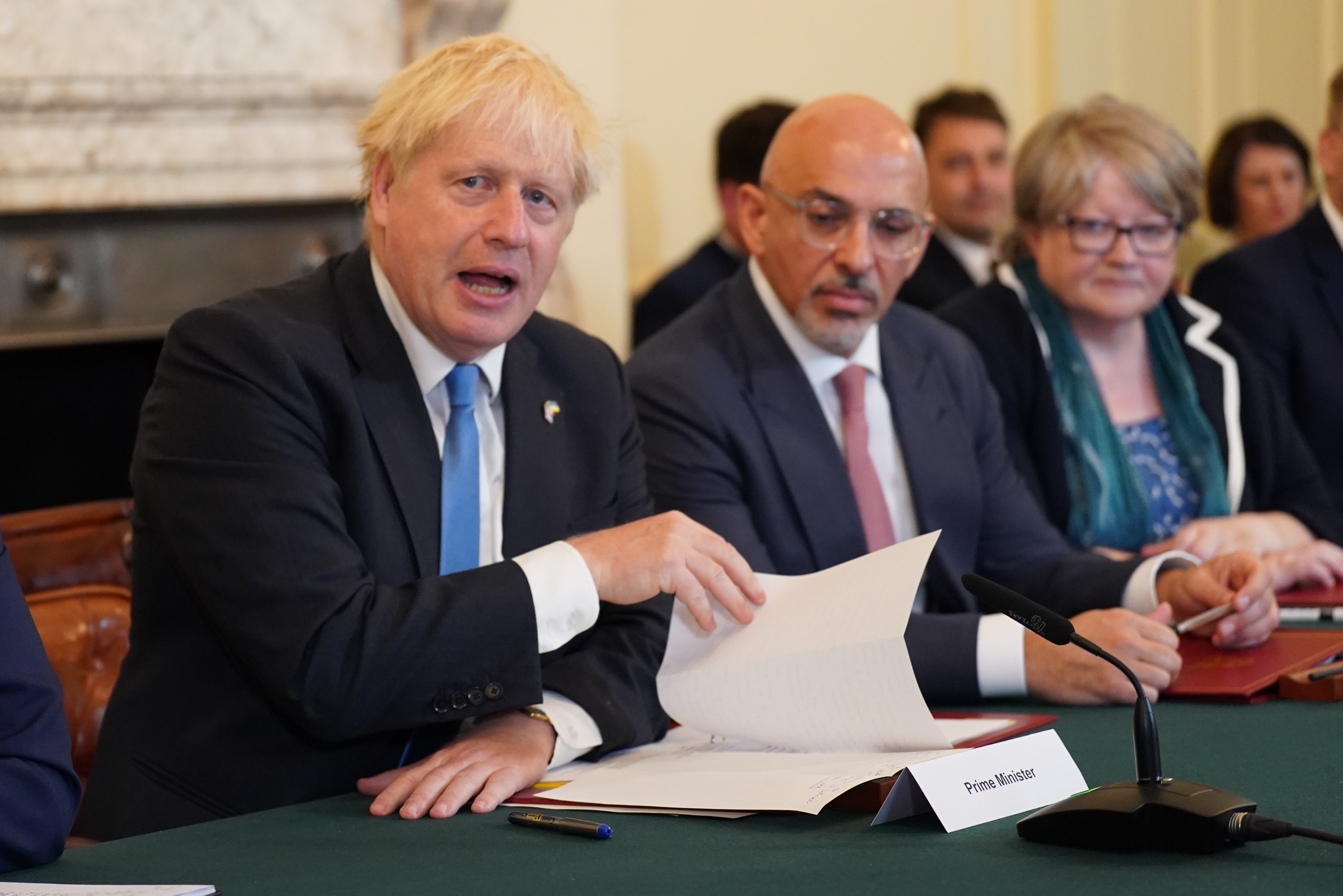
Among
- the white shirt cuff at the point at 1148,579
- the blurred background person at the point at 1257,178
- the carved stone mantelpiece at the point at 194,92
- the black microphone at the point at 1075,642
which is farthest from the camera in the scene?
the blurred background person at the point at 1257,178

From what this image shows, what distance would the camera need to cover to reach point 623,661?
6.19ft

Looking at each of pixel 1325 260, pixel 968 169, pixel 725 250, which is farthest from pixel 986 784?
pixel 968 169

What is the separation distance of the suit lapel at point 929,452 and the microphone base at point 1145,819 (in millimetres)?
1145

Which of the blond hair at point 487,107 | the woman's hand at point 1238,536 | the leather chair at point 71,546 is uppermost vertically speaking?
the blond hair at point 487,107

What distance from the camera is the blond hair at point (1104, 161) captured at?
2965 millimetres

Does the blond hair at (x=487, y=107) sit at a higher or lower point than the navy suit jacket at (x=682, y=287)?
higher

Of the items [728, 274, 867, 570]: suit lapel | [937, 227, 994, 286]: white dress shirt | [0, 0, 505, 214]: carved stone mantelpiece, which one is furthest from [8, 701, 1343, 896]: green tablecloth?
[937, 227, 994, 286]: white dress shirt

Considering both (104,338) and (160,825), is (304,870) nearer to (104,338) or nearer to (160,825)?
(160,825)

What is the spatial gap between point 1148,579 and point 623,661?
89 cm

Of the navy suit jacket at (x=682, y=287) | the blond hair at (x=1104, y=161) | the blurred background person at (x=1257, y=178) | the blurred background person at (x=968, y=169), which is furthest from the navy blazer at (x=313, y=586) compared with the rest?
the blurred background person at (x=1257, y=178)

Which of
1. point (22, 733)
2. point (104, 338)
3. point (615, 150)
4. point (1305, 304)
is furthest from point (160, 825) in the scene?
point (1305, 304)

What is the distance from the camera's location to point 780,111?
4574 mm

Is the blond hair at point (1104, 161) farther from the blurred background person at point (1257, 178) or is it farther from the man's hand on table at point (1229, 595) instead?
the blurred background person at point (1257, 178)

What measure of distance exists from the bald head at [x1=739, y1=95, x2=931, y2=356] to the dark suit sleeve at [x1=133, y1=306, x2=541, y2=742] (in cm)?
102
